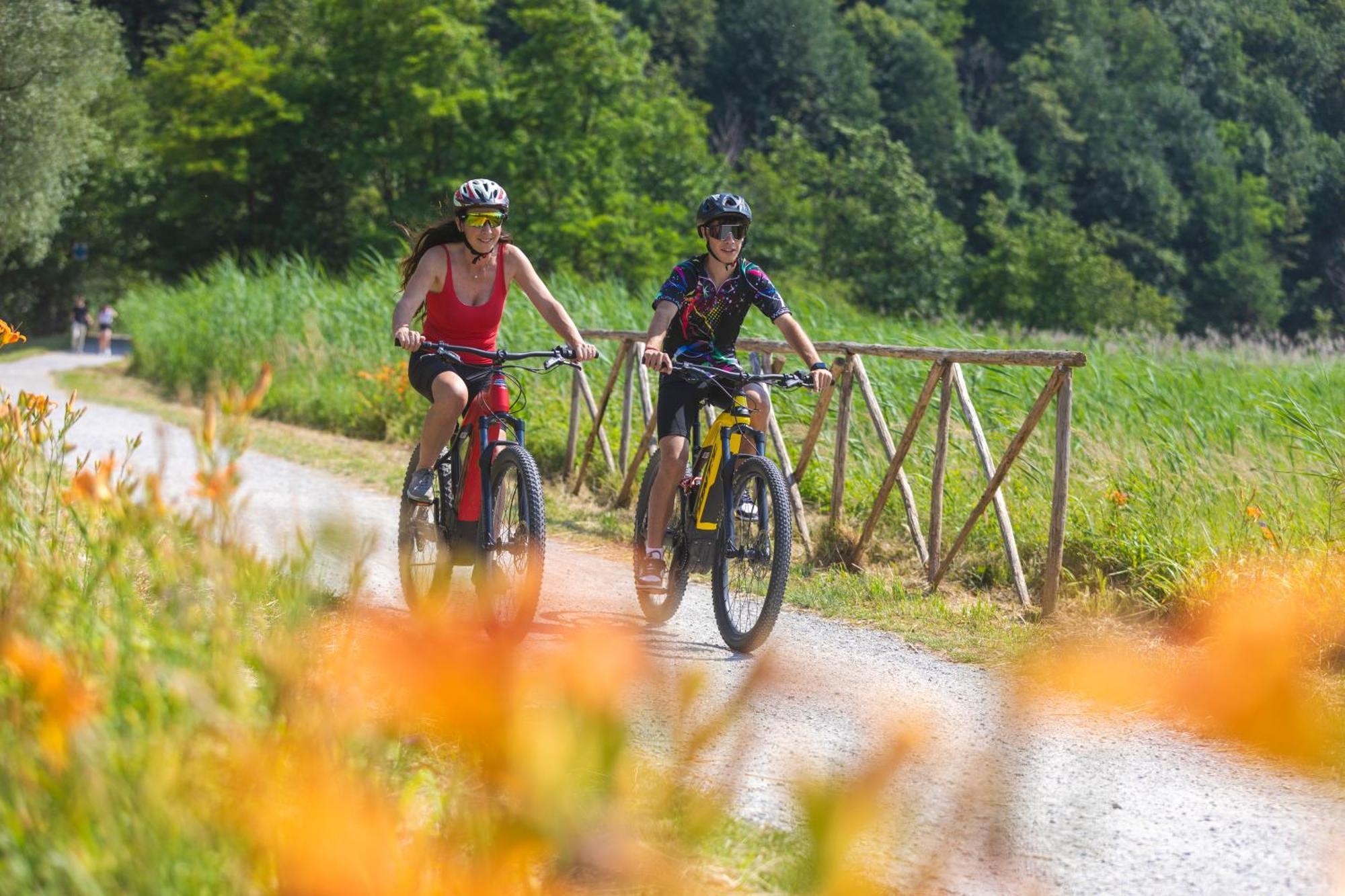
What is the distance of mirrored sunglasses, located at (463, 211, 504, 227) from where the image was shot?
5879 mm

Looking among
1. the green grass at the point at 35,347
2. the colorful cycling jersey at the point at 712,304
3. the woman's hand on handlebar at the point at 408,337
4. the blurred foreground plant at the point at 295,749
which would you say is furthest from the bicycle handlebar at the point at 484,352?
the green grass at the point at 35,347

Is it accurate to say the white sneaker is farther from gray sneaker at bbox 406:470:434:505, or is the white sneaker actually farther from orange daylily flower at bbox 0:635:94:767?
orange daylily flower at bbox 0:635:94:767

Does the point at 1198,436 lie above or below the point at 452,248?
below

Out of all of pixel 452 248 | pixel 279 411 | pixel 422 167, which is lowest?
pixel 279 411

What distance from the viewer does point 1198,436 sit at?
8867 mm

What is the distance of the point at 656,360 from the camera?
5895mm

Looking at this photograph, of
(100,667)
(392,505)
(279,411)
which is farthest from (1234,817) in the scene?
(279,411)

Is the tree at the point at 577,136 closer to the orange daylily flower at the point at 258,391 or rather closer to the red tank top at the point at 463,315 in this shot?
the red tank top at the point at 463,315

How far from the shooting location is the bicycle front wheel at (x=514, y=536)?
543 cm

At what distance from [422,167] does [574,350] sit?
40408 mm

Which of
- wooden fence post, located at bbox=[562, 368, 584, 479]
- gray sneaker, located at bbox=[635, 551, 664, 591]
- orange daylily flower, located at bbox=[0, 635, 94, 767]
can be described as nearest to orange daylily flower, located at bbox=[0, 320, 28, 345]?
gray sneaker, located at bbox=[635, 551, 664, 591]

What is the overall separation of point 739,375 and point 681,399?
307mm

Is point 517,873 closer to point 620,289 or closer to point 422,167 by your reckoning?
point 620,289

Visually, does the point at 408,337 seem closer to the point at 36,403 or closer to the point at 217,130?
the point at 36,403
